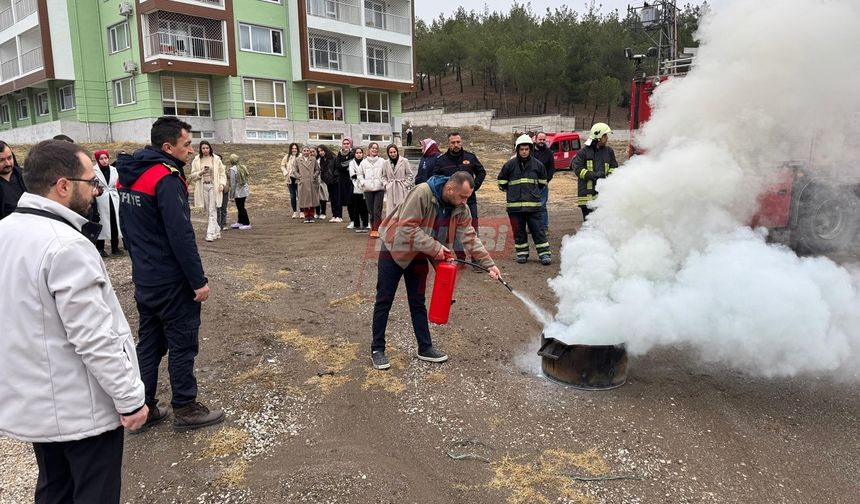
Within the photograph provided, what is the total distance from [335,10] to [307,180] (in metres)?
20.2

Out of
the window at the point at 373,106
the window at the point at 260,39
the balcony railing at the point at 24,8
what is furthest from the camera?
the window at the point at 373,106

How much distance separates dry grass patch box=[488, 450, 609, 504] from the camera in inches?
115

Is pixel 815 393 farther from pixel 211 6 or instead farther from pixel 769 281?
pixel 211 6

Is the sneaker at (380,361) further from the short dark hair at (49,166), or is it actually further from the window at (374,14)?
the window at (374,14)

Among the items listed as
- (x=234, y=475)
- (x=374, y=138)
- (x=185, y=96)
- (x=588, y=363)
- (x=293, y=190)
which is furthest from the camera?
(x=374, y=138)

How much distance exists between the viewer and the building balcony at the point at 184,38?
23109 millimetres

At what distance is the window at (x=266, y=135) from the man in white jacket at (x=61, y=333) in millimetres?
24743

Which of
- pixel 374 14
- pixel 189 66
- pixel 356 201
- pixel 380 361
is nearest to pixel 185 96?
pixel 189 66

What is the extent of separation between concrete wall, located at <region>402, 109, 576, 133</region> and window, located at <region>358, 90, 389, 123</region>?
11.2 meters

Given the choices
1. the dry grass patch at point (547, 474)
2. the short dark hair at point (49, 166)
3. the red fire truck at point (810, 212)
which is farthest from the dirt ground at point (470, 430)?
the red fire truck at point (810, 212)

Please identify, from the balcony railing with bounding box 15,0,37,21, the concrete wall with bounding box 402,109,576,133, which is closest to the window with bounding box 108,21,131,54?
the balcony railing with bounding box 15,0,37,21

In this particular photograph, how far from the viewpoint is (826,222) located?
7582mm

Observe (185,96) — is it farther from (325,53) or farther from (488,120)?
(488,120)

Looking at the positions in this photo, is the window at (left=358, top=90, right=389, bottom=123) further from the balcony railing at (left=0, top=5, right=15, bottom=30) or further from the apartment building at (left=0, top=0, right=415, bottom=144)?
the balcony railing at (left=0, top=5, right=15, bottom=30)
